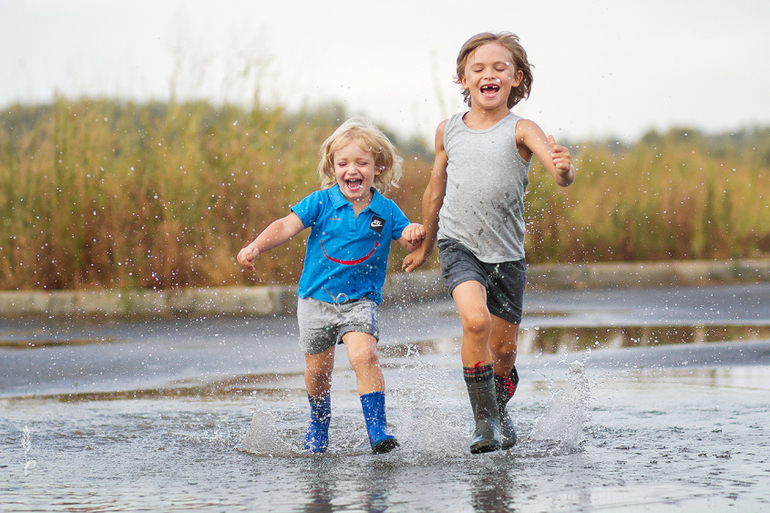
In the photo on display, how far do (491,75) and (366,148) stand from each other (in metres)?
0.64

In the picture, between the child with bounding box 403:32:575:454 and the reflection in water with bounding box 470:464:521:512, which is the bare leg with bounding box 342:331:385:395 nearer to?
the child with bounding box 403:32:575:454

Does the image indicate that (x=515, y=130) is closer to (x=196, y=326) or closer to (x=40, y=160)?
(x=196, y=326)

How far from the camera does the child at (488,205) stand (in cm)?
445

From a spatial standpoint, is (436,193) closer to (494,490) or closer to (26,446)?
(494,490)

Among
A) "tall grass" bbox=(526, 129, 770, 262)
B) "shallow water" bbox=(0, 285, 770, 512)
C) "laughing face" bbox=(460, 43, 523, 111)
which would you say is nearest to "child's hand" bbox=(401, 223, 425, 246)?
"laughing face" bbox=(460, 43, 523, 111)

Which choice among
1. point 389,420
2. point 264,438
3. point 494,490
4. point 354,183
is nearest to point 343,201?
point 354,183

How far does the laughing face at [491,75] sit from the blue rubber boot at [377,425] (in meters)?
1.40

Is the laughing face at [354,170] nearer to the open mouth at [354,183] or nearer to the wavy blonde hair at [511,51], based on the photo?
the open mouth at [354,183]

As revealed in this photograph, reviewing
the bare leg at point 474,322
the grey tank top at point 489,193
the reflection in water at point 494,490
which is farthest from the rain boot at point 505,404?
the grey tank top at point 489,193

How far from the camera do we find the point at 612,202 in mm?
14523

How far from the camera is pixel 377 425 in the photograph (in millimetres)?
4363

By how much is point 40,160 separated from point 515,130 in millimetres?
8196

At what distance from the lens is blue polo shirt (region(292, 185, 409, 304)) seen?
4578mm

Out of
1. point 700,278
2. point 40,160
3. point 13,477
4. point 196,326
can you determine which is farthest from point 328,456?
point 700,278
